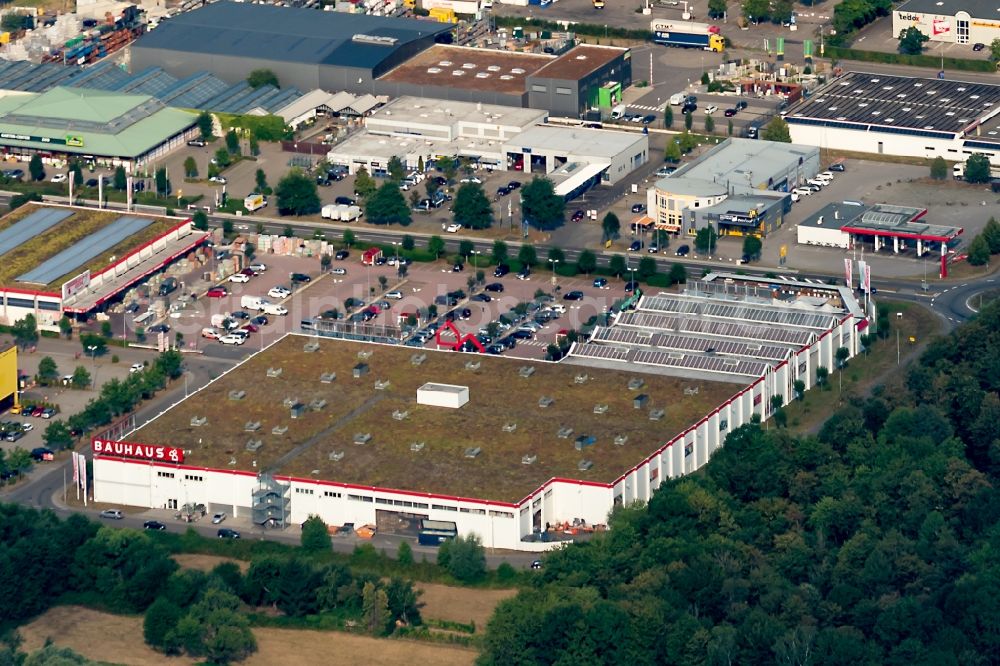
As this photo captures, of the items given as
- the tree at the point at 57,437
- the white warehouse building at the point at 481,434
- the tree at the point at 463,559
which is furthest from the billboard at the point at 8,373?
the tree at the point at 463,559

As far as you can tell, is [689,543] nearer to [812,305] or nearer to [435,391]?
[435,391]

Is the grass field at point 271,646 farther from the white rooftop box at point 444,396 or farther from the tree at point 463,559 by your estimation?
the white rooftop box at point 444,396

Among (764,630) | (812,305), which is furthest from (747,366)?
(764,630)

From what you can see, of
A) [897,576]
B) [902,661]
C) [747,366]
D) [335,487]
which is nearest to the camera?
[902,661]

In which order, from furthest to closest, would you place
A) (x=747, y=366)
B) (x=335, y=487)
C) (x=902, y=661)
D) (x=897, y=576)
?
(x=747, y=366), (x=335, y=487), (x=897, y=576), (x=902, y=661)

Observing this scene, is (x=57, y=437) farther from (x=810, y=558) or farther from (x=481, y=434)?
(x=810, y=558)

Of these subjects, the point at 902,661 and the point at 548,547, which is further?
the point at 548,547

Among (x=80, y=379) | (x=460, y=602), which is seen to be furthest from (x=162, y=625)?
(x=80, y=379)
